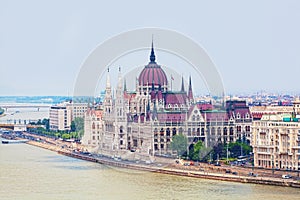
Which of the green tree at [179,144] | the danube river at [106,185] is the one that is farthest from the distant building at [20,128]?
the danube river at [106,185]

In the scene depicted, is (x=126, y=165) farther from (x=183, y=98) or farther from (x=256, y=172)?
(x=183, y=98)

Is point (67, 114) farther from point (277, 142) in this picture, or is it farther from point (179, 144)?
point (277, 142)

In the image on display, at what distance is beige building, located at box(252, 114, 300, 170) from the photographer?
26547mm

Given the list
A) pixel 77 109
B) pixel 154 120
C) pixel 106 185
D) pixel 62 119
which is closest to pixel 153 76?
pixel 154 120

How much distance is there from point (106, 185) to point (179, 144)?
728cm

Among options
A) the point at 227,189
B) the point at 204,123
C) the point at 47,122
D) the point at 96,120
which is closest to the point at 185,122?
the point at 204,123

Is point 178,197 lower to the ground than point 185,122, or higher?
lower

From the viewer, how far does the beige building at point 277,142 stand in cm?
2655

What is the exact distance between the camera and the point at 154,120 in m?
33.0

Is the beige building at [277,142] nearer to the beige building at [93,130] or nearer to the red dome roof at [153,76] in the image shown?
the beige building at [93,130]

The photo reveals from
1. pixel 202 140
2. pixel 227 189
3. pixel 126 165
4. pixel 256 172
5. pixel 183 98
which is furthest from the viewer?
pixel 183 98

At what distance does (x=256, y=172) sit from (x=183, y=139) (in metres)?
5.68

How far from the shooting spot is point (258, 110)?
40.3m

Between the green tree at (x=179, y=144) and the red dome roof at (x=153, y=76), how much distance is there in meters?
6.26
